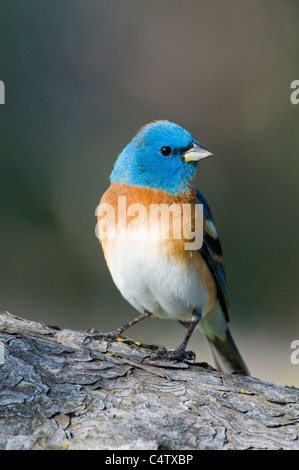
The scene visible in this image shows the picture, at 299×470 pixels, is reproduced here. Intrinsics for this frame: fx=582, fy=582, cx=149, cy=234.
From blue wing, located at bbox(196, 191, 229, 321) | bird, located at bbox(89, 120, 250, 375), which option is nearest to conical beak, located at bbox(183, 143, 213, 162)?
bird, located at bbox(89, 120, 250, 375)

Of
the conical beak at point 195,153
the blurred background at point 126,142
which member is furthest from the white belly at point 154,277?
the blurred background at point 126,142

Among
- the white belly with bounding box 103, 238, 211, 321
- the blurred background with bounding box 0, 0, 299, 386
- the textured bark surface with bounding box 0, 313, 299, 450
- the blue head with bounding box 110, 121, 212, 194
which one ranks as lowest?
the textured bark surface with bounding box 0, 313, 299, 450

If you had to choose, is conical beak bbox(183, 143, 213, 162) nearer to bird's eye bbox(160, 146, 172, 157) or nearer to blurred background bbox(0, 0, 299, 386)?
bird's eye bbox(160, 146, 172, 157)

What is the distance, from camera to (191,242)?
3.66 m

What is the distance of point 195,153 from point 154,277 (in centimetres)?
85

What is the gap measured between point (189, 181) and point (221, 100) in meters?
3.80

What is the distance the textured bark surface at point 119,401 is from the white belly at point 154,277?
389 millimetres

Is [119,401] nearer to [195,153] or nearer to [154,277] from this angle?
[154,277]

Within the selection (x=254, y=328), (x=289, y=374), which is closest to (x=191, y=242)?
(x=289, y=374)

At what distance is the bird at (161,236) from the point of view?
11.6 ft

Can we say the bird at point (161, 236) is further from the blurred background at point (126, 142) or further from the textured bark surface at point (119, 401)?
the blurred background at point (126, 142)

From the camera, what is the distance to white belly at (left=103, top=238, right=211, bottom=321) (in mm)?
3503
